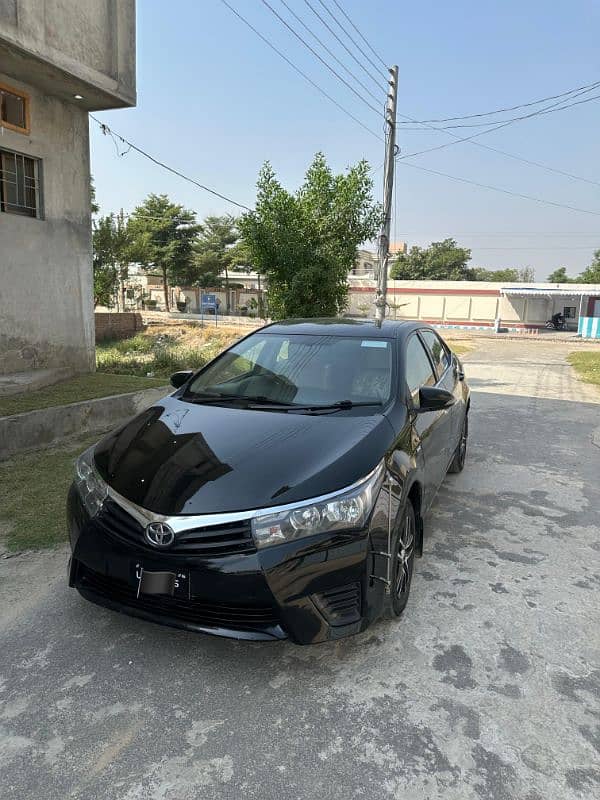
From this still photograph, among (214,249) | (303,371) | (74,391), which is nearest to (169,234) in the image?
(214,249)

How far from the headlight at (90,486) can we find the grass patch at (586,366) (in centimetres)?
1298

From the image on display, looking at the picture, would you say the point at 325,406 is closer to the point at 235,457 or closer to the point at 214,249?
the point at 235,457

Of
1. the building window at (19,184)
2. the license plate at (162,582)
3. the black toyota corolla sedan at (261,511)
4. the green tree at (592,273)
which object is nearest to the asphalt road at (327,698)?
the black toyota corolla sedan at (261,511)

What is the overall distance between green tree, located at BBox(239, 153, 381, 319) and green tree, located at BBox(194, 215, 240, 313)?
1383 inches

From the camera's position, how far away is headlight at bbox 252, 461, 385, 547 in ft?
7.64

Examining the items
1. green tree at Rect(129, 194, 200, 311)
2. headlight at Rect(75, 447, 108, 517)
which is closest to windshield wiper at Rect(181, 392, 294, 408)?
headlight at Rect(75, 447, 108, 517)

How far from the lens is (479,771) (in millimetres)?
2039

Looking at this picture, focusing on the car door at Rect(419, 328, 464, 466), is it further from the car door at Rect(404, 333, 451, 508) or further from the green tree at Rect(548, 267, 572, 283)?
the green tree at Rect(548, 267, 572, 283)

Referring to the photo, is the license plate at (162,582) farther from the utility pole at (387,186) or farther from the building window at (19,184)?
the utility pole at (387,186)

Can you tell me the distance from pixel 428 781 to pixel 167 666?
1203 millimetres

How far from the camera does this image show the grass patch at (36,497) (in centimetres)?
396

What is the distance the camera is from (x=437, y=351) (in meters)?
4.98

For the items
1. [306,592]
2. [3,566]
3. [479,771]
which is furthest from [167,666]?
[3,566]

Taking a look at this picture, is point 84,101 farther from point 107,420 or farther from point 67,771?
point 67,771
